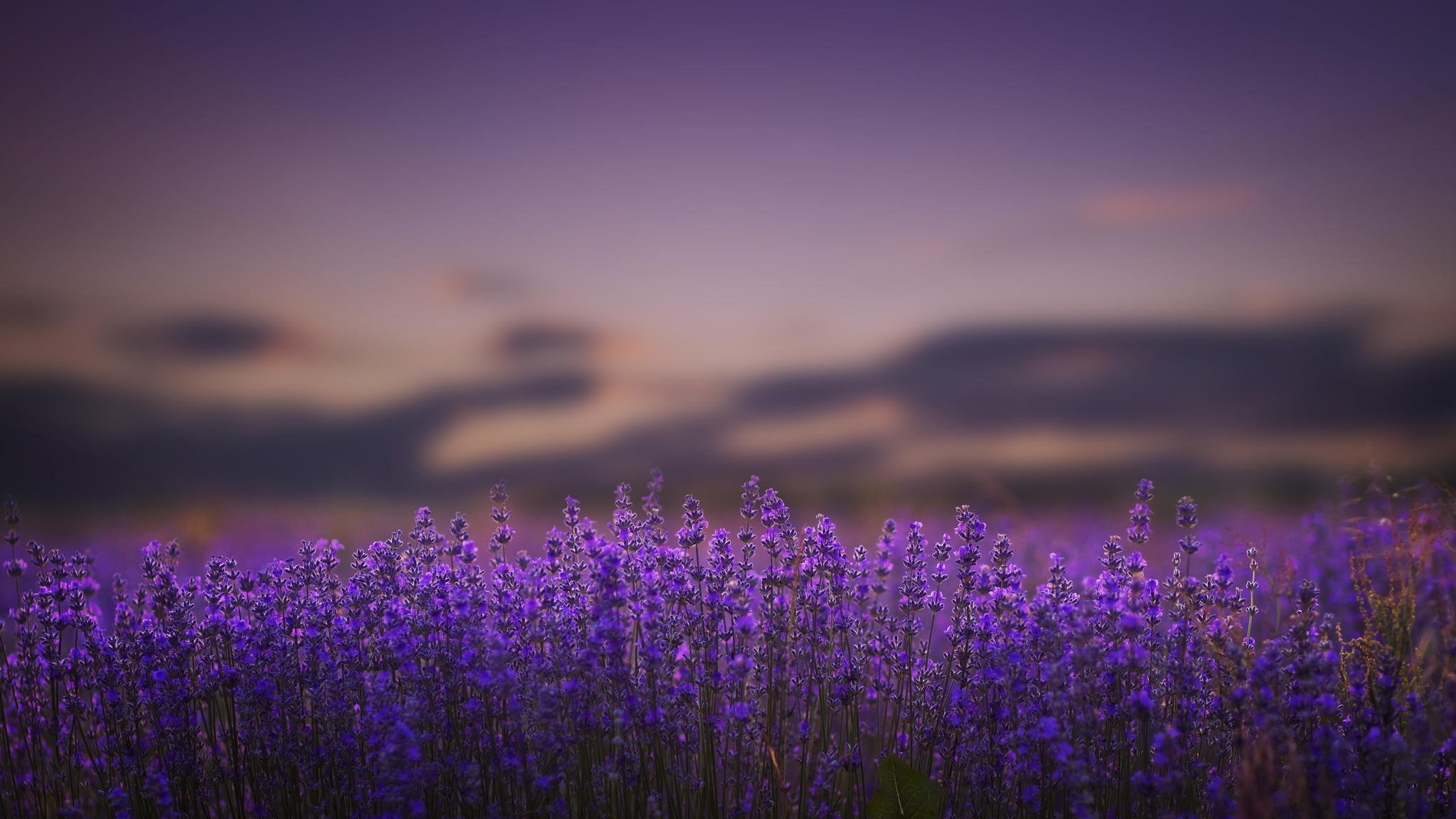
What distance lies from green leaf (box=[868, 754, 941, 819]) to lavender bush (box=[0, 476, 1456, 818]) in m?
0.01

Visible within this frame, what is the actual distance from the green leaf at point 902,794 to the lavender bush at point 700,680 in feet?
0.04

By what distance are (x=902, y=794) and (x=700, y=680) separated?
33.2 inches

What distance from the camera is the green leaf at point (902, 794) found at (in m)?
3.48

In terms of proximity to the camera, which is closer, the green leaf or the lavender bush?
the lavender bush

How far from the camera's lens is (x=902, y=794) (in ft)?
11.5

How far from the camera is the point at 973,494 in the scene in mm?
8547

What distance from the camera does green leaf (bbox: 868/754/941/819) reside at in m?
3.48

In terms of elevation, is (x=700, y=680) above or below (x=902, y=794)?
above

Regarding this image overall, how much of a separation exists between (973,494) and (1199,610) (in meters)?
4.86

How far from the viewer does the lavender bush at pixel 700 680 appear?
10.6 ft

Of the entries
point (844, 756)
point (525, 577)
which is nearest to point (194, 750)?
point (525, 577)

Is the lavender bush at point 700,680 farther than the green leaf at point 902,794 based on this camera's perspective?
No

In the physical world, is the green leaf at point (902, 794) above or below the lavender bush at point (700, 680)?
below

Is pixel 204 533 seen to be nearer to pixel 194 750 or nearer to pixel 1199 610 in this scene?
pixel 194 750
